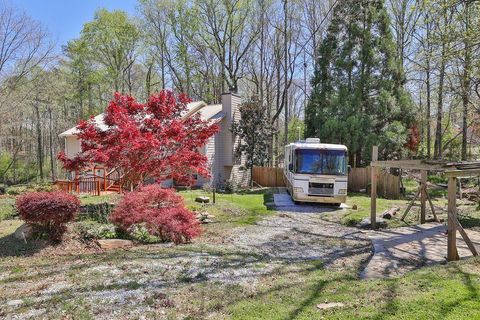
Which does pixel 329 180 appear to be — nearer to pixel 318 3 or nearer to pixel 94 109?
pixel 318 3

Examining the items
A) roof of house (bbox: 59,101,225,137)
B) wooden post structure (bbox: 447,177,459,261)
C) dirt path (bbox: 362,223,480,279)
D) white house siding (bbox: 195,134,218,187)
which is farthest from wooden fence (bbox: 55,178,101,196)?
wooden post structure (bbox: 447,177,459,261)

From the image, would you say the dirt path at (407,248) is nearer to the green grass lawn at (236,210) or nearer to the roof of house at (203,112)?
the green grass lawn at (236,210)

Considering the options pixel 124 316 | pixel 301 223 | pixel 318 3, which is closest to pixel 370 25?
pixel 318 3

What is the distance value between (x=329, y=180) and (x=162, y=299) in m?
10.0

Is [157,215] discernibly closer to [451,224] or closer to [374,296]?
[374,296]

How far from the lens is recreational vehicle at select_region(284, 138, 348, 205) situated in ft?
44.7

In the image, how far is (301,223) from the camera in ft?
36.6

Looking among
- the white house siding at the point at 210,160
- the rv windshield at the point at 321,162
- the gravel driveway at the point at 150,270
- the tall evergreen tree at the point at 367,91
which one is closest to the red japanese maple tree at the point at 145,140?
the gravel driveway at the point at 150,270

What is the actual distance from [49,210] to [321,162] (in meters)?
9.65

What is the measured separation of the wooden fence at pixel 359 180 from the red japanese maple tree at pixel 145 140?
10576 millimetres

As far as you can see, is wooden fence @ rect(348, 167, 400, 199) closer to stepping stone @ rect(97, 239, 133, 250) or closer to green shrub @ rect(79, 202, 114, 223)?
green shrub @ rect(79, 202, 114, 223)

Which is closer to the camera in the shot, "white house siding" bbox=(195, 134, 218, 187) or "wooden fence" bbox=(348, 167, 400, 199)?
"wooden fence" bbox=(348, 167, 400, 199)

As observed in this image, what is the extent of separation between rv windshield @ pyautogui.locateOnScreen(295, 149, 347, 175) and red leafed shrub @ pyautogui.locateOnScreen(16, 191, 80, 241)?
28.2ft

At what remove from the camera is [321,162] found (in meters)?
13.8
